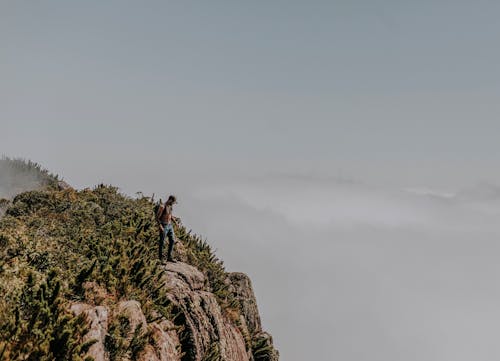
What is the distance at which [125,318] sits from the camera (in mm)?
9234

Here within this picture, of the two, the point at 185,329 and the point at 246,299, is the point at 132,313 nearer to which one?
the point at 185,329

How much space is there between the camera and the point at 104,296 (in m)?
9.81

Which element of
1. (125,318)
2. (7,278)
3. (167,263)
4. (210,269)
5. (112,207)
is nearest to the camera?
(7,278)

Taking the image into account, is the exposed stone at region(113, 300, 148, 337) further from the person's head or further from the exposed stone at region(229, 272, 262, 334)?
the exposed stone at region(229, 272, 262, 334)

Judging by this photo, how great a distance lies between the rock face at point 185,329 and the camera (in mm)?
8789

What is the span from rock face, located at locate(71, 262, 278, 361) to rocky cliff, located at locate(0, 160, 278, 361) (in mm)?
30

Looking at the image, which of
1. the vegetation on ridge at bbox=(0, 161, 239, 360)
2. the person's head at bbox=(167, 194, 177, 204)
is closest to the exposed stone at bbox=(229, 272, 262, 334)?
the vegetation on ridge at bbox=(0, 161, 239, 360)

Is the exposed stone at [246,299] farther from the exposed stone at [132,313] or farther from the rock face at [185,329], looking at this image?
the exposed stone at [132,313]

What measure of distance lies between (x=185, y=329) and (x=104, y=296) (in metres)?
3.18

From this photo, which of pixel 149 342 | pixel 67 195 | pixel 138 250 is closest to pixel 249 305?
pixel 138 250

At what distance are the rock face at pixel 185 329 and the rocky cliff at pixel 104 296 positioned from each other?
0.03 metres

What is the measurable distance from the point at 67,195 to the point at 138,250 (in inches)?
404

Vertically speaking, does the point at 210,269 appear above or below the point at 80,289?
above

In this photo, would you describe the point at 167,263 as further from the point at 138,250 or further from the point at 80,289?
the point at 80,289
